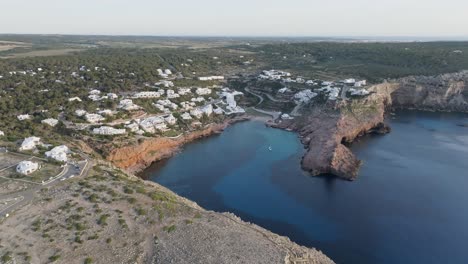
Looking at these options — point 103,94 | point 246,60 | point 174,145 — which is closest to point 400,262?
point 174,145

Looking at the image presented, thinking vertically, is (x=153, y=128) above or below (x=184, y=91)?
below

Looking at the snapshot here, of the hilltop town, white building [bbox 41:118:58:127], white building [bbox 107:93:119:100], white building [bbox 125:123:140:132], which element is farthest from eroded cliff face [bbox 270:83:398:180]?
white building [bbox 41:118:58:127]

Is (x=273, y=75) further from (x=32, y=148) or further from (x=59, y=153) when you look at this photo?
(x=59, y=153)

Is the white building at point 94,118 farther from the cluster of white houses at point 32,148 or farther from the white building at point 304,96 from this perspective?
the white building at point 304,96

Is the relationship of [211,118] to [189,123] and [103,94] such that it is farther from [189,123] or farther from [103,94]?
[103,94]

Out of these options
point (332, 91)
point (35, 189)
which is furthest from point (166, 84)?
point (35, 189)

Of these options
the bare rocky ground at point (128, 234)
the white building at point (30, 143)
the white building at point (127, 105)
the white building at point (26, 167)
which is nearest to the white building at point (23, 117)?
the white building at point (30, 143)
